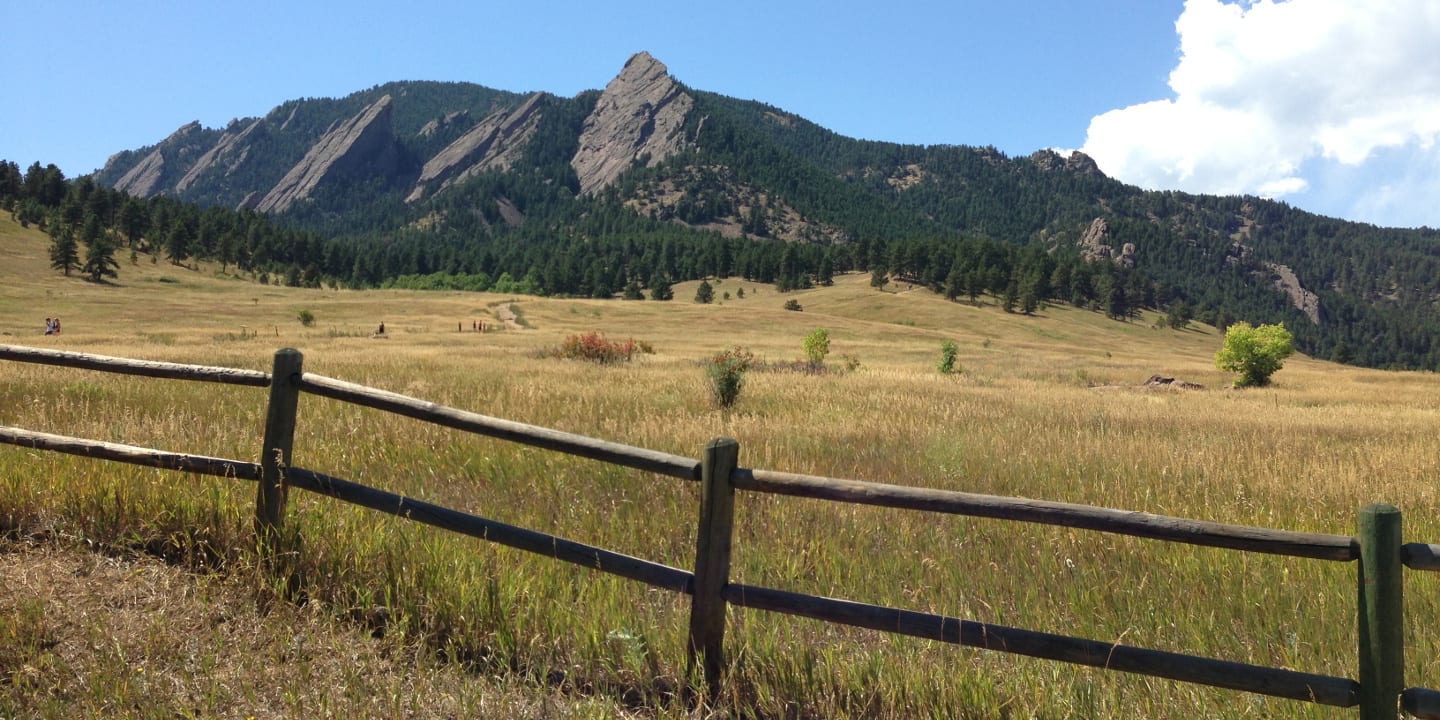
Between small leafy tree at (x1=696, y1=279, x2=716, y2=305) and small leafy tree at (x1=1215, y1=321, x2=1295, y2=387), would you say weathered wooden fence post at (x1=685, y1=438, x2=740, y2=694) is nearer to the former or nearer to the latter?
small leafy tree at (x1=1215, y1=321, x2=1295, y2=387)

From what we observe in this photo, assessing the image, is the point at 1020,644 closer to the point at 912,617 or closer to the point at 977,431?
the point at 912,617

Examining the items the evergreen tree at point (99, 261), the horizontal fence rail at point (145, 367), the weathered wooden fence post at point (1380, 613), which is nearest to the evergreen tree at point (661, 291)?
the evergreen tree at point (99, 261)

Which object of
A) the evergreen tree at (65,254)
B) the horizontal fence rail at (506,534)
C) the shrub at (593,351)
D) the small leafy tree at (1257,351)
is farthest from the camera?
the evergreen tree at (65,254)

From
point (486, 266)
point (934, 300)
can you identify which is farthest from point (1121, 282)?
point (486, 266)

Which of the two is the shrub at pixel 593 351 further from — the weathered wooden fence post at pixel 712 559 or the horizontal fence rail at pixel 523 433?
the weathered wooden fence post at pixel 712 559

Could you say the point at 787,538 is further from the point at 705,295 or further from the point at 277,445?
the point at 705,295

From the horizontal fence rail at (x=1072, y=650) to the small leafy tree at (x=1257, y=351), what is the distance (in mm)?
35516

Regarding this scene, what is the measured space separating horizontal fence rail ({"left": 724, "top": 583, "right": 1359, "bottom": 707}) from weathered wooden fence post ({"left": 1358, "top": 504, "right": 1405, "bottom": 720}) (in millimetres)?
95

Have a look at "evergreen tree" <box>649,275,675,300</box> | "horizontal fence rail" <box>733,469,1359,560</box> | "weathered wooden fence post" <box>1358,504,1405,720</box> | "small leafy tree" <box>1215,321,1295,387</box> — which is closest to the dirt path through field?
"small leafy tree" <box>1215,321,1295,387</box>

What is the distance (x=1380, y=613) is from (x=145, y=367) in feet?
23.0

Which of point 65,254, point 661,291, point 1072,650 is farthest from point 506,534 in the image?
point 661,291

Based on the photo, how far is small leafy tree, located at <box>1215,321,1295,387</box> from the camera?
33.0 m

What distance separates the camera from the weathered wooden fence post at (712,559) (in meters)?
3.58

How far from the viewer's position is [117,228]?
376 ft
